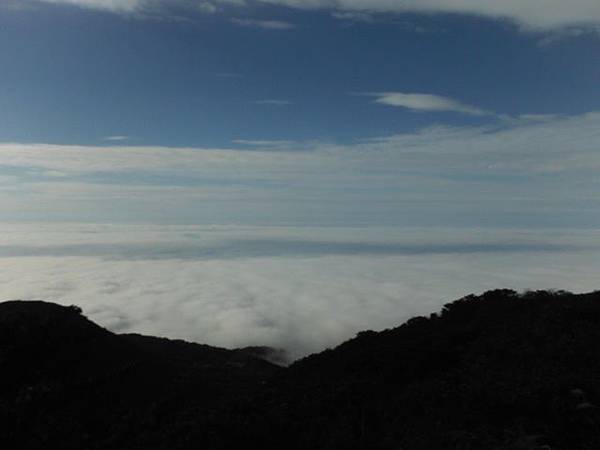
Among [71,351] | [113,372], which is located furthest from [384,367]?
[71,351]

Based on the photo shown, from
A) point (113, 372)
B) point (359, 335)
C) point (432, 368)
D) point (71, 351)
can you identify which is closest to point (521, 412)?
point (432, 368)

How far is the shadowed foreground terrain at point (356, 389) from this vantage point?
1530 cm

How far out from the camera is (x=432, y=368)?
23.0 m

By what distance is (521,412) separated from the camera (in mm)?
15508

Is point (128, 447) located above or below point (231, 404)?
below

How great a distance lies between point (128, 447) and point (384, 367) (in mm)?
11729

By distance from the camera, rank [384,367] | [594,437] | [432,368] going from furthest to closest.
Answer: [384,367] < [432,368] < [594,437]

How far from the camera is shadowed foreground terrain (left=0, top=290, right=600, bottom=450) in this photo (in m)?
15.3

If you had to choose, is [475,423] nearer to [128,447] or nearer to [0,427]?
[128,447]

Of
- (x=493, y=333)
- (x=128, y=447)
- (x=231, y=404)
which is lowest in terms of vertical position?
(x=128, y=447)

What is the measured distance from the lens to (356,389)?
21.4 m

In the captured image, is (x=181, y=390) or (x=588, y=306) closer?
(x=588, y=306)

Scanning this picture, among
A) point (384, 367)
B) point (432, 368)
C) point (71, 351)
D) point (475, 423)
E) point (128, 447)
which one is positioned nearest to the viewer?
point (475, 423)

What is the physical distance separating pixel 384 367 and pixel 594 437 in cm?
1175
